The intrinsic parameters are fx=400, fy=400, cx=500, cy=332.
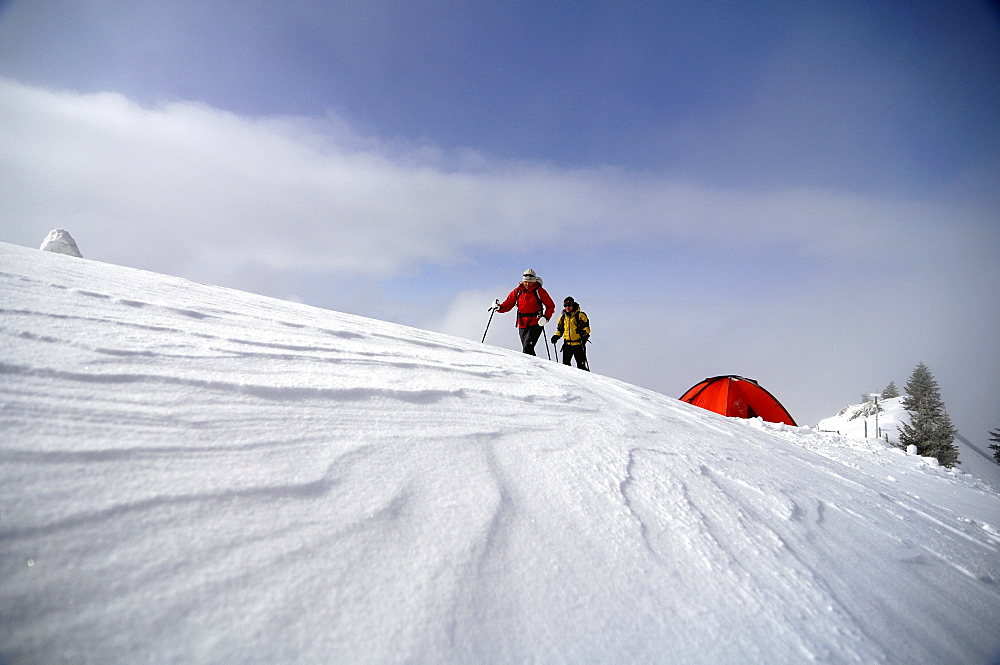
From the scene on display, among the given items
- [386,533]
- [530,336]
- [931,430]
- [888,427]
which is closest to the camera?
[386,533]

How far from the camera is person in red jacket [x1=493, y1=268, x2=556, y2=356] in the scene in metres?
8.29

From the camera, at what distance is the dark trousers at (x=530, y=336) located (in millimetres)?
8273

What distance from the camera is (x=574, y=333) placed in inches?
362

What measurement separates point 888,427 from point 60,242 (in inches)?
1995

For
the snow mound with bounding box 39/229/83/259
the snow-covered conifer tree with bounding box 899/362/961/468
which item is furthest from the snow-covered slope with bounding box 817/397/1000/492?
the snow mound with bounding box 39/229/83/259

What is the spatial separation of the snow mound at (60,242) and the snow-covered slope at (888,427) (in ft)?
115

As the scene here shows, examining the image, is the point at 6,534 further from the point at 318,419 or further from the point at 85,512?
the point at 318,419

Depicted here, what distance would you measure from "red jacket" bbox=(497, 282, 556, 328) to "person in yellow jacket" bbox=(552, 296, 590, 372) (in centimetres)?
107

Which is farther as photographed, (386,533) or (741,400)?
(741,400)

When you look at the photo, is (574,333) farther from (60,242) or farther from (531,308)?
(60,242)

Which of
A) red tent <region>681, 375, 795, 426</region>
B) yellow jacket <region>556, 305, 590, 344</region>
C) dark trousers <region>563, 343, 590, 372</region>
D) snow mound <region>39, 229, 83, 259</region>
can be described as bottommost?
red tent <region>681, 375, 795, 426</region>

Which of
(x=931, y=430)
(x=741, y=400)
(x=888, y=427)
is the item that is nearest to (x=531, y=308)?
(x=741, y=400)

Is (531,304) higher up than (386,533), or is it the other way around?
(531,304)

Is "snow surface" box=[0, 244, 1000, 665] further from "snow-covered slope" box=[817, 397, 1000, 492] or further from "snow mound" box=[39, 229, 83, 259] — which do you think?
"snow-covered slope" box=[817, 397, 1000, 492]
